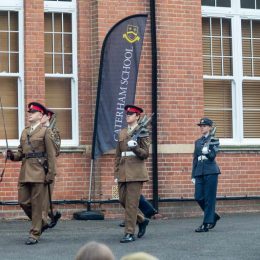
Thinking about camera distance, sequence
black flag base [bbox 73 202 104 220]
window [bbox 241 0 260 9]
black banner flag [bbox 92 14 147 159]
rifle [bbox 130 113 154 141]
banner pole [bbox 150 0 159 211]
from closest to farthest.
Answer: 1. rifle [bbox 130 113 154 141]
2. black flag base [bbox 73 202 104 220]
3. black banner flag [bbox 92 14 147 159]
4. banner pole [bbox 150 0 159 211]
5. window [bbox 241 0 260 9]

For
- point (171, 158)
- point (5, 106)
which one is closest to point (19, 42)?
point (5, 106)

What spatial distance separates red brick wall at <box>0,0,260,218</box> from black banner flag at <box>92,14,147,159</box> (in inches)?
16.9

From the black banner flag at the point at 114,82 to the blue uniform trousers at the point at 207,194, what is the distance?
8.18 ft

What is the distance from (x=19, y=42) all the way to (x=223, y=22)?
168 inches

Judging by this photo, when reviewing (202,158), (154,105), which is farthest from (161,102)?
(202,158)

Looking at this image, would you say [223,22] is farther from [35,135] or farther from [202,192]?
[35,135]

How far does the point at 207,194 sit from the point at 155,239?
4.53 ft

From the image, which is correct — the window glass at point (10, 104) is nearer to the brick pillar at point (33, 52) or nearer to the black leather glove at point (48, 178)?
the brick pillar at point (33, 52)

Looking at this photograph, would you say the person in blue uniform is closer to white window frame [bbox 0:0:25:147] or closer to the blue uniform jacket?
the blue uniform jacket

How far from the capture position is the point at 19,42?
14.8 m

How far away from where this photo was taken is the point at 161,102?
15312 mm

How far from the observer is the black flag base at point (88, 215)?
1434cm

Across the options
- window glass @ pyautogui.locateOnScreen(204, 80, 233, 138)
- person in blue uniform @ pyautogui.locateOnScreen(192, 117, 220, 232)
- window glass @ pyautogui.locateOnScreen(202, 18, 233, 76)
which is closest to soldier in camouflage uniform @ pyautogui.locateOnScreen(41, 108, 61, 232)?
person in blue uniform @ pyautogui.locateOnScreen(192, 117, 220, 232)

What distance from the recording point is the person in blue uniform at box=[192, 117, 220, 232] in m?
12.4
